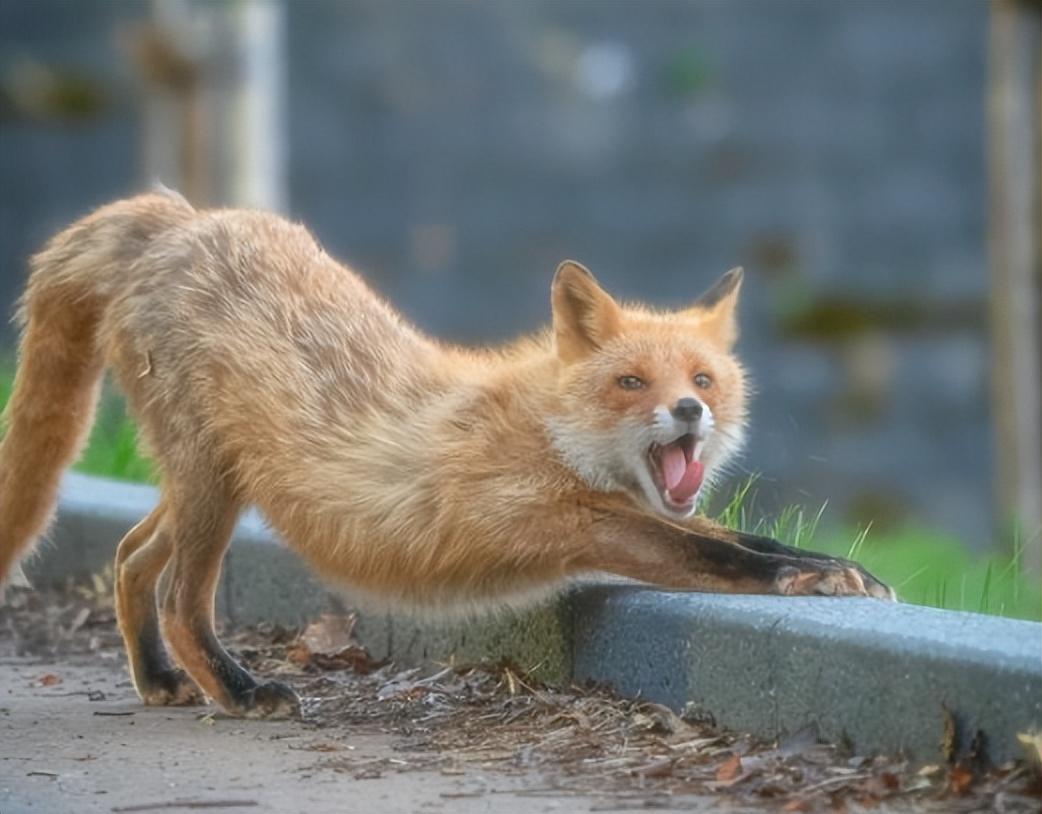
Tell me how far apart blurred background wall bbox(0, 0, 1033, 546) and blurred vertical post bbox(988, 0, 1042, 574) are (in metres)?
2.94

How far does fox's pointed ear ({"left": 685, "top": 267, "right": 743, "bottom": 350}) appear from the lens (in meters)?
6.23

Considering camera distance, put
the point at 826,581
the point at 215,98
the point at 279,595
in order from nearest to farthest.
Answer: the point at 826,581, the point at 279,595, the point at 215,98

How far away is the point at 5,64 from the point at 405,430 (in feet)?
32.7

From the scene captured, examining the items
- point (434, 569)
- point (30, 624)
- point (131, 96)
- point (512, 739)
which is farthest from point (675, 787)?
point (131, 96)

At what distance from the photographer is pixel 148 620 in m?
6.61

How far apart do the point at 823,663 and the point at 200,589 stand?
7.33 feet

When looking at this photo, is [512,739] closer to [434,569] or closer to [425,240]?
[434,569]

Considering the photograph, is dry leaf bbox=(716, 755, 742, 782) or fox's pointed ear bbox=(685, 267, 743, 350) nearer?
dry leaf bbox=(716, 755, 742, 782)

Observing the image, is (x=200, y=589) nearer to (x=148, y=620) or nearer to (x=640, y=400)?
(x=148, y=620)

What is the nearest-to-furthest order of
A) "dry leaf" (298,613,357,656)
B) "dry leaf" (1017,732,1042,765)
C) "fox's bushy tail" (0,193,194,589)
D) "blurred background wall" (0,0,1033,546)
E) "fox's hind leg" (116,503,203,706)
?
"dry leaf" (1017,732,1042,765) → "fox's hind leg" (116,503,203,706) → "fox's bushy tail" (0,193,194,589) → "dry leaf" (298,613,357,656) → "blurred background wall" (0,0,1033,546)

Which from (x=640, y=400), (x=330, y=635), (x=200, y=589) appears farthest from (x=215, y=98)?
(x=640, y=400)

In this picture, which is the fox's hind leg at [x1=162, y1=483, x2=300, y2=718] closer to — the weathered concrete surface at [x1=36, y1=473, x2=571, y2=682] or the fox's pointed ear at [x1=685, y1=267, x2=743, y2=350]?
the weathered concrete surface at [x1=36, y1=473, x2=571, y2=682]

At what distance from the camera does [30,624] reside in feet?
25.0

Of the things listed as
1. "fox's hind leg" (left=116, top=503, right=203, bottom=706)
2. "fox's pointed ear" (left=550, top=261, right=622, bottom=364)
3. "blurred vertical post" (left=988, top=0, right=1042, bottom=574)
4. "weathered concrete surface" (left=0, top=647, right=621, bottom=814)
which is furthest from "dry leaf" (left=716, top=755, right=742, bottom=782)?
"blurred vertical post" (left=988, top=0, right=1042, bottom=574)
